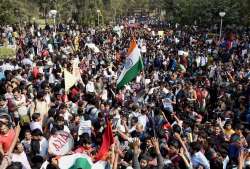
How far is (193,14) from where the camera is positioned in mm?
51125

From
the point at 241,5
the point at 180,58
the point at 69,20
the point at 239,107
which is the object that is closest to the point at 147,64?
the point at 180,58

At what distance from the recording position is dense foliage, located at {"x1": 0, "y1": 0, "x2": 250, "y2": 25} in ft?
142

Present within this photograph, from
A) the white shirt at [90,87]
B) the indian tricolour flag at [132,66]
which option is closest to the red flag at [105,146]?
the indian tricolour flag at [132,66]

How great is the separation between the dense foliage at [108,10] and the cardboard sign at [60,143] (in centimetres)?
3273

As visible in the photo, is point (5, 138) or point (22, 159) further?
point (5, 138)

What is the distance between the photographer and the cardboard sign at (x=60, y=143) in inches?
301

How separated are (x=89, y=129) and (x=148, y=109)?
2746 millimetres

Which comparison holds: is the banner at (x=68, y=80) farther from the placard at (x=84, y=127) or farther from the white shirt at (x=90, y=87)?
the placard at (x=84, y=127)

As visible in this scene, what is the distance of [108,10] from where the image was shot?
233 feet

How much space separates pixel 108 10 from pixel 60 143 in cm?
6429

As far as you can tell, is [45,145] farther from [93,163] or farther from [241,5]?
[241,5]

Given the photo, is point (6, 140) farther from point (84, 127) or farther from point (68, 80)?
point (68, 80)

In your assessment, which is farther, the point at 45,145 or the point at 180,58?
the point at 180,58

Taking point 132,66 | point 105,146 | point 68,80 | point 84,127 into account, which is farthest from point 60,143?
point 68,80
